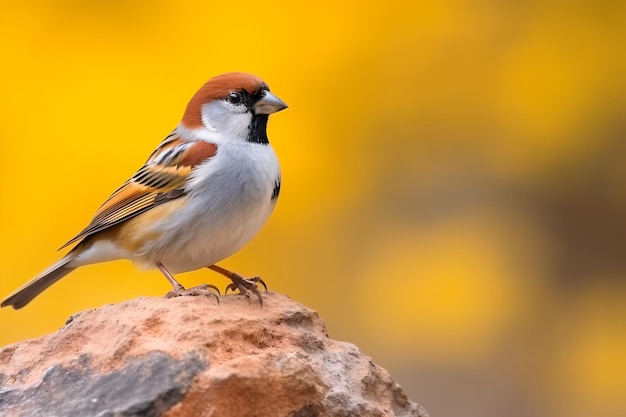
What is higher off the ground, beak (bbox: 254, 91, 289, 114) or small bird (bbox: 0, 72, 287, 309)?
beak (bbox: 254, 91, 289, 114)

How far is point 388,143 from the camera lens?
507 centimetres

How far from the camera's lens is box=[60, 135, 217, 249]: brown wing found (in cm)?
320

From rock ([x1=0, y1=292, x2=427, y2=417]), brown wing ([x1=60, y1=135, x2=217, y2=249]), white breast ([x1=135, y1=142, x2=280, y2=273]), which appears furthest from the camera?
brown wing ([x1=60, y1=135, x2=217, y2=249])

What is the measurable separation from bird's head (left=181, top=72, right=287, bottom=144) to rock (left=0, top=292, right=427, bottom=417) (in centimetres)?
68

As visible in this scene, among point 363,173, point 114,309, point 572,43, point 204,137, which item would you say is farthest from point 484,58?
point 114,309

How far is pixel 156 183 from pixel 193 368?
1091 millimetres

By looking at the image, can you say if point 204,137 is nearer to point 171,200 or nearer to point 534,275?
point 171,200

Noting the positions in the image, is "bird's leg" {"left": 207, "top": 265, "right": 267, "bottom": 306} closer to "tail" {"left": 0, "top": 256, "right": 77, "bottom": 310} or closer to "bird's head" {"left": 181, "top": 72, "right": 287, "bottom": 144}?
"bird's head" {"left": 181, "top": 72, "right": 287, "bottom": 144}

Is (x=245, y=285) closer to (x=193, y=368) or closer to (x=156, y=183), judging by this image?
(x=156, y=183)

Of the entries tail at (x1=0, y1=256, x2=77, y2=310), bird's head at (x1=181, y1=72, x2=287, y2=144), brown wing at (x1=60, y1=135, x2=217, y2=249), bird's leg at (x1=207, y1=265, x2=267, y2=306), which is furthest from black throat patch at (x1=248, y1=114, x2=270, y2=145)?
tail at (x1=0, y1=256, x2=77, y2=310)

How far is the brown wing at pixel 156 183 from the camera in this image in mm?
3201

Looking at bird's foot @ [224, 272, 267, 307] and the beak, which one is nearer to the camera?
bird's foot @ [224, 272, 267, 307]

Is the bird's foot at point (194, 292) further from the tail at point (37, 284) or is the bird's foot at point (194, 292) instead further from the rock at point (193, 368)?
the tail at point (37, 284)

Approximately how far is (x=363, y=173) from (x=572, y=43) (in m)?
1.29
